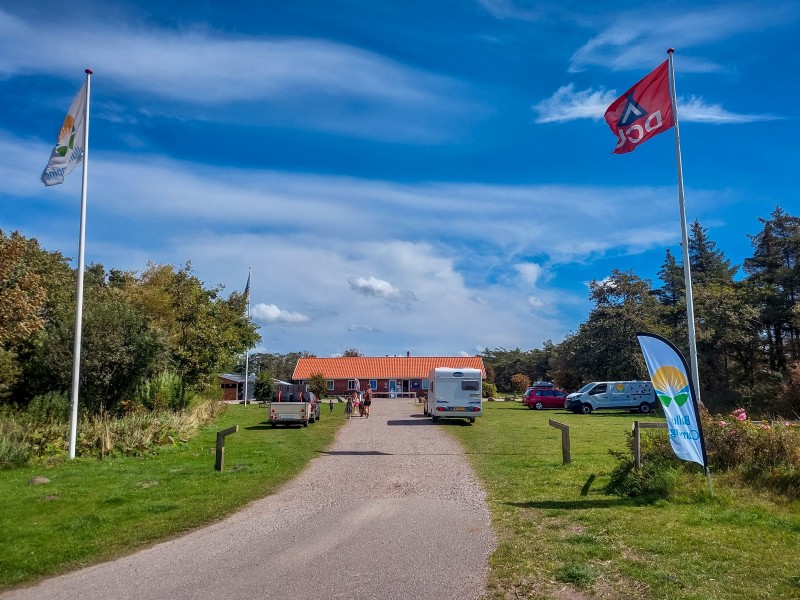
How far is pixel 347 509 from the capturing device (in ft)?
30.4

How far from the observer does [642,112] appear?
14.6 meters

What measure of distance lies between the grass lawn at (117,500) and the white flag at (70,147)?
7.04 metres

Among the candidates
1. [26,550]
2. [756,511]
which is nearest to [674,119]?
[756,511]

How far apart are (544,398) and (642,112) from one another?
93.0 ft

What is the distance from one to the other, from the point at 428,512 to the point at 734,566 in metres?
4.21

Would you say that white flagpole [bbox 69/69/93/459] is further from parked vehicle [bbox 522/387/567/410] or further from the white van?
parked vehicle [bbox 522/387/567/410]

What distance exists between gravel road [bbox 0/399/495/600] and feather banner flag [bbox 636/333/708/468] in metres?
3.12

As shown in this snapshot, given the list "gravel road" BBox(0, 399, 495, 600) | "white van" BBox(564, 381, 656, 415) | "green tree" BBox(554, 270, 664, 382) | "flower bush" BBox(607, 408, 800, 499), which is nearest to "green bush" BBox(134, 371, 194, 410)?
→ "gravel road" BBox(0, 399, 495, 600)

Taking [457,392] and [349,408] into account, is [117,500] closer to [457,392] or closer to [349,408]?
[457,392]

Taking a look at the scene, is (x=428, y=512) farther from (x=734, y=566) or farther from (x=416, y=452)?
(x=416, y=452)

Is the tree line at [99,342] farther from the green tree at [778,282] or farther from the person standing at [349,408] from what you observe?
the green tree at [778,282]

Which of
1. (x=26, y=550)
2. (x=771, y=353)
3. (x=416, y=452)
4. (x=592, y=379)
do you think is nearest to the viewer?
(x=26, y=550)

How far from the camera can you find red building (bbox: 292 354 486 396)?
73062 millimetres

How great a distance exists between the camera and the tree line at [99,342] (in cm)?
1789
